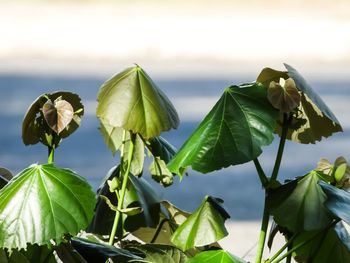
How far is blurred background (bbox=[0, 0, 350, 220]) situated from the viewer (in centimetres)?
502

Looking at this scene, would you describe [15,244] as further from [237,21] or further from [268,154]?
[237,21]

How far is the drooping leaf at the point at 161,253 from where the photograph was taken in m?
0.74

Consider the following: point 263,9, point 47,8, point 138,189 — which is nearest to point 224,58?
point 263,9

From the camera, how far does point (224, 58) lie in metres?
5.92

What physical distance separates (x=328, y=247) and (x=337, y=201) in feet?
0.47

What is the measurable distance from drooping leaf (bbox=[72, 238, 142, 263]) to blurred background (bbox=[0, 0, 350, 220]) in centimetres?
373

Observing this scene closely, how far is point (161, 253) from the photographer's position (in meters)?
0.75

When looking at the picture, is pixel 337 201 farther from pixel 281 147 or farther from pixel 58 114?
pixel 58 114

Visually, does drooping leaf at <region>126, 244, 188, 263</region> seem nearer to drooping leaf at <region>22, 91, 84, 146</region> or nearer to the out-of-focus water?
drooping leaf at <region>22, 91, 84, 146</region>

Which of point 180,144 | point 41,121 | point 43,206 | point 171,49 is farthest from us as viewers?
point 171,49

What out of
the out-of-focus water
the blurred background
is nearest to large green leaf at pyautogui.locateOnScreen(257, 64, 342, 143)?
the out-of-focus water

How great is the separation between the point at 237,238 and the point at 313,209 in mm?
2306

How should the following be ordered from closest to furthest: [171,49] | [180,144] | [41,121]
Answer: [41,121] → [180,144] → [171,49]

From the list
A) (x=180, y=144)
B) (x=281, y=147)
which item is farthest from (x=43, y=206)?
(x=180, y=144)
